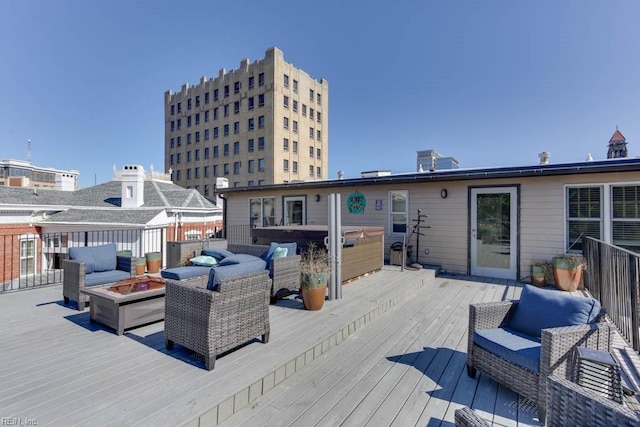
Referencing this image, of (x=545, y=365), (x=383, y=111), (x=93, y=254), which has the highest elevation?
(x=383, y=111)

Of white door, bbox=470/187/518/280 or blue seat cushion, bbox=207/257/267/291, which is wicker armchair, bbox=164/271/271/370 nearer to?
blue seat cushion, bbox=207/257/267/291

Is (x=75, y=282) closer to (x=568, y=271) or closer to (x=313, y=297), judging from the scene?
(x=313, y=297)

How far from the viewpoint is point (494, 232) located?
271 inches

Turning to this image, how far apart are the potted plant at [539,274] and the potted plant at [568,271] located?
31 cm

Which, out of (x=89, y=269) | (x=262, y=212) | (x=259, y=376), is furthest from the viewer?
(x=262, y=212)

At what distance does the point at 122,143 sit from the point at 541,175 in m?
38.5

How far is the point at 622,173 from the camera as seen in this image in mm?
5633

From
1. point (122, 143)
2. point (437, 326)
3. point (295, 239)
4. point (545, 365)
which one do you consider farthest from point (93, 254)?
point (122, 143)

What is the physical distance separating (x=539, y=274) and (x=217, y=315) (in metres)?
6.43

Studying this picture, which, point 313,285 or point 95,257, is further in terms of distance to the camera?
point 95,257

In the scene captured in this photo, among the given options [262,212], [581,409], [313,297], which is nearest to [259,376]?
[313,297]

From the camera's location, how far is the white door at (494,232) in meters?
6.63

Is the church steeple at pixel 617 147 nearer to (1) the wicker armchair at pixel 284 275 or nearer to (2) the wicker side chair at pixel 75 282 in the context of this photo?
(1) the wicker armchair at pixel 284 275

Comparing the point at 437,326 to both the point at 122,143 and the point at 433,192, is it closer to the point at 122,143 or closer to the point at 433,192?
the point at 433,192
